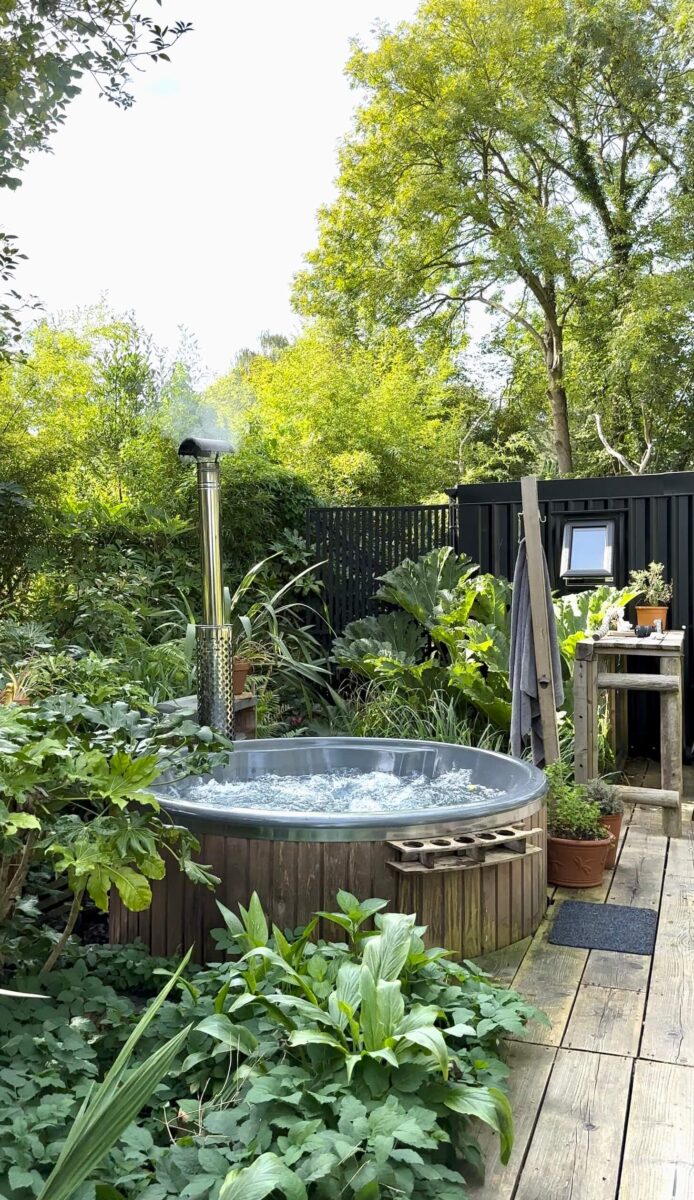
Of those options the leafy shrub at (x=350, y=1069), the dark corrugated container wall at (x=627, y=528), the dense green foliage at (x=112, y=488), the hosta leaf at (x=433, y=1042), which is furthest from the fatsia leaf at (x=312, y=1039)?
the dark corrugated container wall at (x=627, y=528)

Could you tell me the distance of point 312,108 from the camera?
32.4 feet

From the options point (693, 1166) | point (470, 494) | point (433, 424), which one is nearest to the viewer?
point (693, 1166)

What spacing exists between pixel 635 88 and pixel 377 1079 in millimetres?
14073

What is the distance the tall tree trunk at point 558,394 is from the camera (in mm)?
13812

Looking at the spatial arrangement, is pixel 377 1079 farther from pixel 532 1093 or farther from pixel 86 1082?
pixel 86 1082

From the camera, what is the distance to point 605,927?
9.84 feet

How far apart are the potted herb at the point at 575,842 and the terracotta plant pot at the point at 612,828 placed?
7 centimetres

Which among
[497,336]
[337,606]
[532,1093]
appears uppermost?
[497,336]

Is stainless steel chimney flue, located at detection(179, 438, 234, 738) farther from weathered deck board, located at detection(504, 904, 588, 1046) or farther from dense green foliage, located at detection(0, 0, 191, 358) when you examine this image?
weathered deck board, located at detection(504, 904, 588, 1046)

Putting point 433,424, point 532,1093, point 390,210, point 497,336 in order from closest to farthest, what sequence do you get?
point 532,1093
point 433,424
point 390,210
point 497,336

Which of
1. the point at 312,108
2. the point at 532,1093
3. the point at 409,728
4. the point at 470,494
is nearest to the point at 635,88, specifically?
the point at 312,108

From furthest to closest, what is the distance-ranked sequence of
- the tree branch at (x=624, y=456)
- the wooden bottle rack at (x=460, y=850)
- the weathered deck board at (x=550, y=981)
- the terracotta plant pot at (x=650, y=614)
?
1. the tree branch at (x=624, y=456)
2. the terracotta plant pot at (x=650, y=614)
3. the wooden bottle rack at (x=460, y=850)
4. the weathered deck board at (x=550, y=981)

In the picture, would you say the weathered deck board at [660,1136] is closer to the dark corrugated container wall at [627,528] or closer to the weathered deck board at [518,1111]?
the weathered deck board at [518,1111]

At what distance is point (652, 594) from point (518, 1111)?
3.78m
